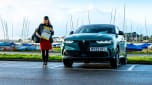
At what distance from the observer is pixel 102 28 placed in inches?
516

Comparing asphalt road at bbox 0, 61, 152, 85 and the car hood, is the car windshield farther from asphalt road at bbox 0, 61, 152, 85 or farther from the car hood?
asphalt road at bbox 0, 61, 152, 85

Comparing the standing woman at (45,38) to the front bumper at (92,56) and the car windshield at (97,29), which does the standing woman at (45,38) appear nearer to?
the car windshield at (97,29)

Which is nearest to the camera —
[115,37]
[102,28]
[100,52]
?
[100,52]

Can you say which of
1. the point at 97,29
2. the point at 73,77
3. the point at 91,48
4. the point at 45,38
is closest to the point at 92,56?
the point at 91,48

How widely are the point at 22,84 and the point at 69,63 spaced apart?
561cm

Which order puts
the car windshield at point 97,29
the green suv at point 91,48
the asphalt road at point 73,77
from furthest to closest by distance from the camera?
the car windshield at point 97,29 < the green suv at point 91,48 < the asphalt road at point 73,77

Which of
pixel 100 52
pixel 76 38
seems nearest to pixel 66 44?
pixel 76 38

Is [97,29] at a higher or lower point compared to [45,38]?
higher

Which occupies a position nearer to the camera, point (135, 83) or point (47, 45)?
point (135, 83)

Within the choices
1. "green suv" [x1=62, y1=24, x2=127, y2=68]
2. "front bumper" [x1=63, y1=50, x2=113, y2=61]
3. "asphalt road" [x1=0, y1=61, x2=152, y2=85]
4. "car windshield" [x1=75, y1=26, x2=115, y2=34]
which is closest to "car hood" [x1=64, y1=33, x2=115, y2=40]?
"green suv" [x1=62, y1=24, x2=127, y2=68]

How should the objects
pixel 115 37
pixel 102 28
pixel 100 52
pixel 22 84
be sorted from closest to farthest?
pixel 22 84, pixel 100 52, pixel 115 37, pixel 102 28

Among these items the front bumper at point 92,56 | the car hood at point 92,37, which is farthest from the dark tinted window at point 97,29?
the front bumper at point 92,56

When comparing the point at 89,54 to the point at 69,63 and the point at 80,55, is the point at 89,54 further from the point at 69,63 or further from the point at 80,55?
the point at 69,63

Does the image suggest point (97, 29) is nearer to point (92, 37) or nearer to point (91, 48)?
point (92, 37)
